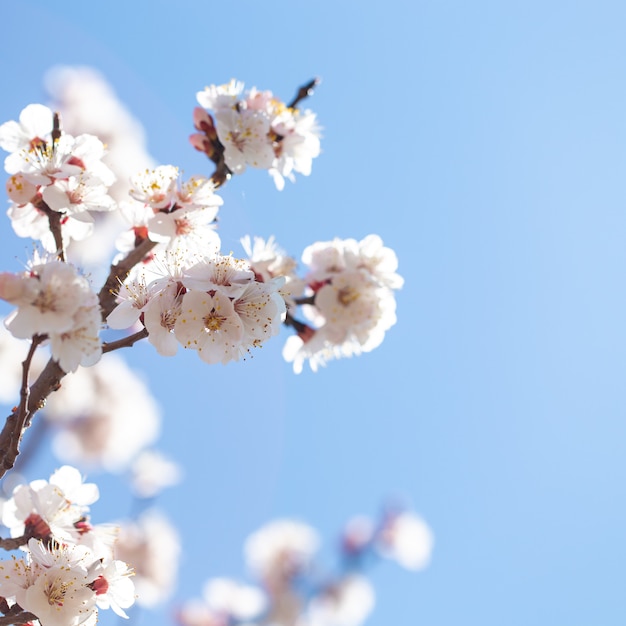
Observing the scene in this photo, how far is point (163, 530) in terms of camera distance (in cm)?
633

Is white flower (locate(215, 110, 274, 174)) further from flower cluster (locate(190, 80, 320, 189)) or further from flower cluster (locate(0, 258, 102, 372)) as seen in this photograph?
flower cluster (locate(0, 258, 102, 372))

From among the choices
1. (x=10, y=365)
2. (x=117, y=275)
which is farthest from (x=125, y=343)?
(x=10, y=365)

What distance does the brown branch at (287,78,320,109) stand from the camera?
9.06ft

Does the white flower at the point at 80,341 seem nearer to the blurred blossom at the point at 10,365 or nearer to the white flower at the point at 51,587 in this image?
the white flower at the point at 51,587

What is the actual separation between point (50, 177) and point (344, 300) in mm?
1247

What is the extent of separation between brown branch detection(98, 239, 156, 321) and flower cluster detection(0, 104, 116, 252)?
0.17 meters

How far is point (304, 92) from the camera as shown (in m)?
2.77

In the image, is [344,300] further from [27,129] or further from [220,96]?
[27,129]

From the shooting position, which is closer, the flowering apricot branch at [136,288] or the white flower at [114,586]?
the flowering apricot branch at [136,288]

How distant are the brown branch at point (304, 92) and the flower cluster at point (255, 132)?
0.03m

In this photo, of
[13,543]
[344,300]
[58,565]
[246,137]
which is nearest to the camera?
[58,565]

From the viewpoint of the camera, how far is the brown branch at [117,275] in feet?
6.70

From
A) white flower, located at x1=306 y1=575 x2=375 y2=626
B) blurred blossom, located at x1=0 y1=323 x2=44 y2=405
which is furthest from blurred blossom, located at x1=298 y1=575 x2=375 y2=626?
blurred blossom, located at x1=0 y1=323 x2=44 y2=405

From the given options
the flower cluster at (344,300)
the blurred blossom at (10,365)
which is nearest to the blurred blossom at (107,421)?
the blurred blossom at (10,365)
